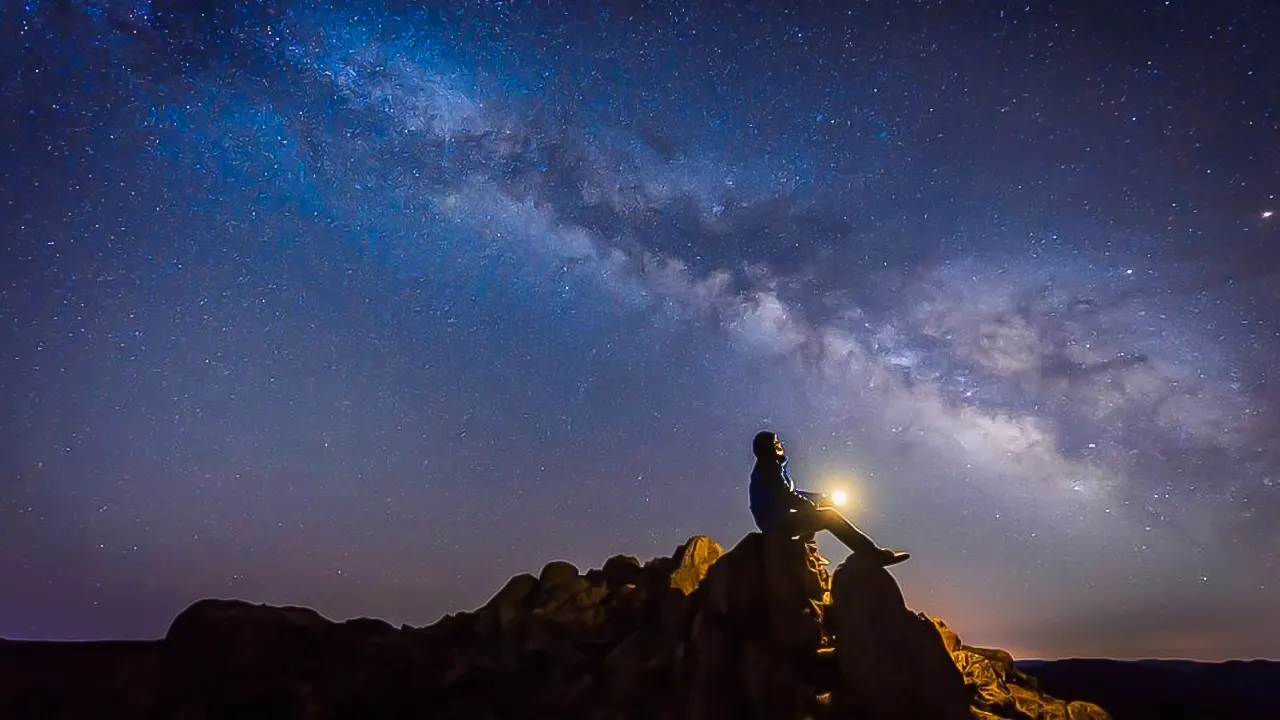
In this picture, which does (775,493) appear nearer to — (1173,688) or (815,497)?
(815,497)

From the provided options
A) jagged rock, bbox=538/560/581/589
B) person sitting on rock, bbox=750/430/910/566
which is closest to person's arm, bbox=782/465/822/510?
person sitting on rock, bbox=750/430/910/566

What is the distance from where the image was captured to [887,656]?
475 inches

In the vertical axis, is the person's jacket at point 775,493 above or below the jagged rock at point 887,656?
above

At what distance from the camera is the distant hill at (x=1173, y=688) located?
43469mm

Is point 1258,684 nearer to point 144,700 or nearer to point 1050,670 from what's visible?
point 1050,670

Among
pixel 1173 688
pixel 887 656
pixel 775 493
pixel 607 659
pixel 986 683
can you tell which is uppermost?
pixel 775 493

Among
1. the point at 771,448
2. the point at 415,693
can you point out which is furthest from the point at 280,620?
the point at 771,448

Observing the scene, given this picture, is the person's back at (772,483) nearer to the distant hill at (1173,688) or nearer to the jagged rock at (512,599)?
the jagged rock at (512,599)

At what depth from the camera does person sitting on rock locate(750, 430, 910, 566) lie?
1351 centimetres

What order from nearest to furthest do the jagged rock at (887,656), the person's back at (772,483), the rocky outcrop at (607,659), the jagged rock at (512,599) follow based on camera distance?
1. the jagged rock at (887,656)
2. the rocky outcrop at (607,659)
3. the person's back at (772,483)
4. the jagged rock at (512,599)

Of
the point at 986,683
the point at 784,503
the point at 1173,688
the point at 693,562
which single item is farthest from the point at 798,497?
the point at 1173,688

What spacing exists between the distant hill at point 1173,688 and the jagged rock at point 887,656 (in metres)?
30.2

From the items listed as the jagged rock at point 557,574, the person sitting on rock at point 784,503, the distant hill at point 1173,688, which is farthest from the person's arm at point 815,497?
the distant hill at point 1173,688

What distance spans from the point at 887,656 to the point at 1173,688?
5850cm
